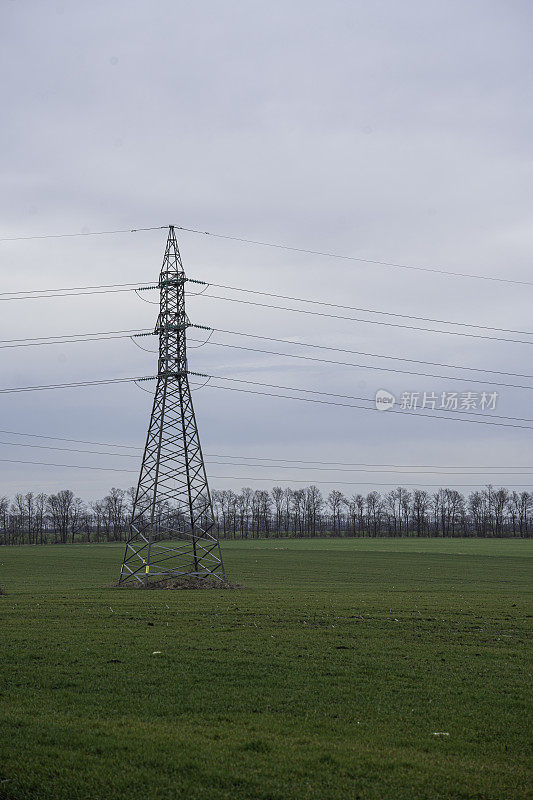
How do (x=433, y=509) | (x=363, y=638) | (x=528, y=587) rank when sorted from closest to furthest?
(x=363, y=638) → (x=528, y=587) → (x=433, y=509)

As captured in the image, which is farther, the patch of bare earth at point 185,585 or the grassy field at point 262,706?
the patch of bare earth at point 185,585

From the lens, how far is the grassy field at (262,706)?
7707 mm

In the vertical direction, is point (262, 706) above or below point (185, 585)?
above

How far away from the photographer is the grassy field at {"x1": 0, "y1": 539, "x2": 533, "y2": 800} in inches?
303

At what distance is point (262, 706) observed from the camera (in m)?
10.5

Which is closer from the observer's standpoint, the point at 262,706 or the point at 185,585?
the point at 262,706

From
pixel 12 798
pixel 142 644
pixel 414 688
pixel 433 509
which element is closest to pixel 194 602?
pixel 142 644

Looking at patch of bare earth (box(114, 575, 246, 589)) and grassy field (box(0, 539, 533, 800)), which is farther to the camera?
patch of bare earth (box(114, 575, 246, 589))

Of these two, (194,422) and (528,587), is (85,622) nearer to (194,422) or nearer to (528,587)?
(194,422)

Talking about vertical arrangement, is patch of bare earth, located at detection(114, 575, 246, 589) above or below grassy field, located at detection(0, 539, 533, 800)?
below

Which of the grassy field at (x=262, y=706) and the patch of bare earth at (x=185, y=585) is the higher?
the grassy field at (x=262, y=706)

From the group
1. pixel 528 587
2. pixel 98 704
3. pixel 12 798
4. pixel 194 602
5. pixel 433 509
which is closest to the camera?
pixel 12 798

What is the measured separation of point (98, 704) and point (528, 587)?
31.6 meters

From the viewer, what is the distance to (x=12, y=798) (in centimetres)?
724
